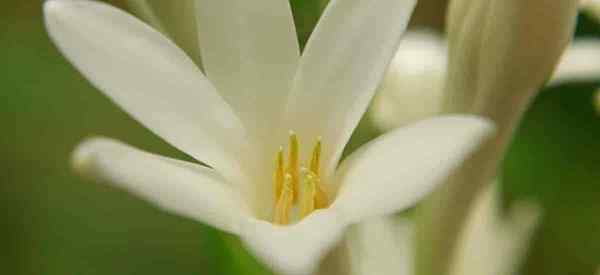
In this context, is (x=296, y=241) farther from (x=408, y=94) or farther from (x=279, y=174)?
(x=408, y=94)

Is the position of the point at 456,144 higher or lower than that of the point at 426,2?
higher

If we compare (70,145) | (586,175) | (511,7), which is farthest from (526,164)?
(70,145)

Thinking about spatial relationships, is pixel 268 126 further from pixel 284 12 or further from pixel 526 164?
pixel 526 164

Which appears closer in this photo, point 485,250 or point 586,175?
point 485,250

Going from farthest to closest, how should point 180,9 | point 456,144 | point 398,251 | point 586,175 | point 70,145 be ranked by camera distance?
point 70,145, point 586,175, point 398,251, point 180,9, point 456,144

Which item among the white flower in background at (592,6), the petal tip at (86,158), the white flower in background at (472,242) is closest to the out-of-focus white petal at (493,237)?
the white flower in background at (472,242)

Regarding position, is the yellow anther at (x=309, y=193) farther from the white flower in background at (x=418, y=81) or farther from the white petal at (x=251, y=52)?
the white flower in background at (x=418, y=81)
